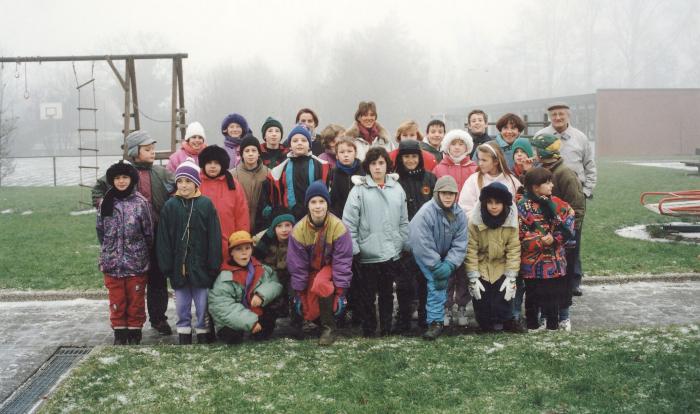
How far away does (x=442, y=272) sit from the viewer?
5488 millimetres

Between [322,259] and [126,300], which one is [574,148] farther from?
[126,300]

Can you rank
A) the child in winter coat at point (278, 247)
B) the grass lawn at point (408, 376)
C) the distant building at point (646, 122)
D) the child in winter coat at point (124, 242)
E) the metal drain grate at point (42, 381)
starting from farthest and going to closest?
the distant building at point (646, 122) → the child in winter coat at point (278, 247) → the child in winter coat at point (124, 242) → the metal drain grate at point (42, 381) → the grass lawn at point (408, 376)

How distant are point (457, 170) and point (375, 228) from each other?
1.17 m

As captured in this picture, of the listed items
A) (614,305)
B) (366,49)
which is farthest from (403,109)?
(614,305)

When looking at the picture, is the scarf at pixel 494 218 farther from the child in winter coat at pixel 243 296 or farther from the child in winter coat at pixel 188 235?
the child in winter coat at pixel 188 235

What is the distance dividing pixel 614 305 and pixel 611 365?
2.39 meters

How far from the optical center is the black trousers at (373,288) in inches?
223

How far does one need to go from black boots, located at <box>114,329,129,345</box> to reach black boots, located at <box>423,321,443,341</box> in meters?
2.66

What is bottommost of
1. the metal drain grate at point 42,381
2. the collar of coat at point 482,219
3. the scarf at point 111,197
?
the metal drain grate at point 42,381

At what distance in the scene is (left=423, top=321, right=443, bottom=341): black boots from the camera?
5.45 meters

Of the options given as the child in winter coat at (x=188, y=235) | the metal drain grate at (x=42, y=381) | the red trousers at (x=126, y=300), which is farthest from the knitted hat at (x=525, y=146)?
the metal drain grate at (x=42, y=381)

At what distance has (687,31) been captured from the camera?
→ 2498 inches

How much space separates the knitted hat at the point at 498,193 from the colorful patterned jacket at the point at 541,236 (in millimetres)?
211

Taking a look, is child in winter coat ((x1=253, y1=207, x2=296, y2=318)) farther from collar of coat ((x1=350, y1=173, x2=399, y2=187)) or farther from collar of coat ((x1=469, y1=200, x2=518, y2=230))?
collar of coat ((x1=469, y1=200, x2=518, y2=230))
